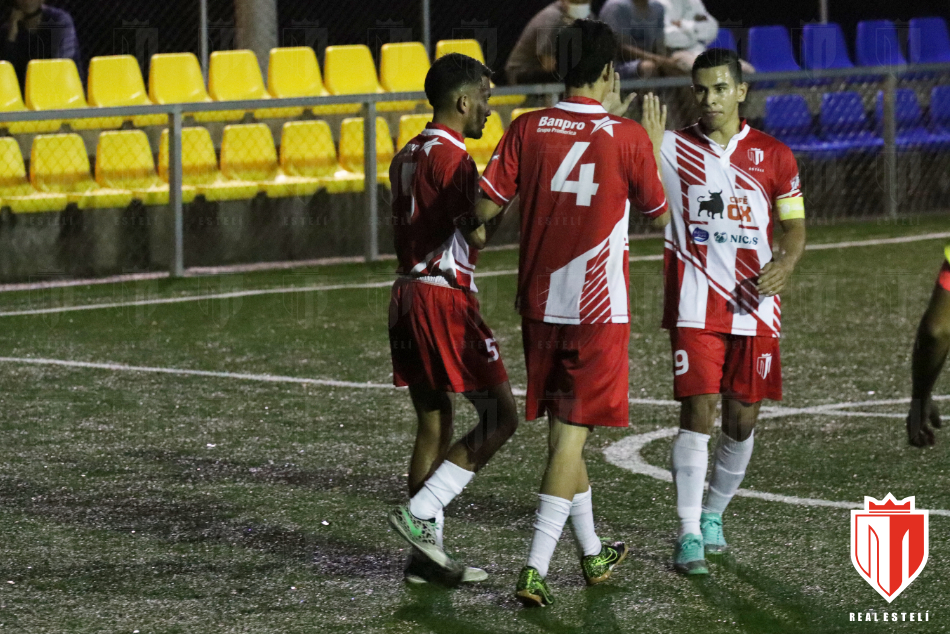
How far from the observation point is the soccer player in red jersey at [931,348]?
12.4 feet

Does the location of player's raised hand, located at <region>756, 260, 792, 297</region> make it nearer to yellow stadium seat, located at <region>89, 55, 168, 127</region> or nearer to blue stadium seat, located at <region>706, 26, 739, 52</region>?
yellow stadium seat, located at <region>89, 55, 168, 127</region>

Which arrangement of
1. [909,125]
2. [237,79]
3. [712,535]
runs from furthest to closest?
[909,125] < [237,79] < [712,535]

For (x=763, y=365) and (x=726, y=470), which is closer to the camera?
(x=763, y=365)

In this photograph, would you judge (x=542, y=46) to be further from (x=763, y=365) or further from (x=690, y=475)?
(x=690, y=475)

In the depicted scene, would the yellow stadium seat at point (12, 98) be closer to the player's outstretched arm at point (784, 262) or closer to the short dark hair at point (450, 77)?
the short dark hair at point (450, 77)

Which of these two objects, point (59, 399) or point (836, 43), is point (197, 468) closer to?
point (59, 399)

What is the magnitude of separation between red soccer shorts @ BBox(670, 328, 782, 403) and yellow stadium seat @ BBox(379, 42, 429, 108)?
366 inches

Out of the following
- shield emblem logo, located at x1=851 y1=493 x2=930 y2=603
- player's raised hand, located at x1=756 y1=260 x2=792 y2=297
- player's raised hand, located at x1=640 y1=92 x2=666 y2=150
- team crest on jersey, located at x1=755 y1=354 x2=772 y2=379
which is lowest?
shield emblem logo, located at x1=851 y1=493 x2=930 y2=603

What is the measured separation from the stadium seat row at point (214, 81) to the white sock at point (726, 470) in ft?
27.1

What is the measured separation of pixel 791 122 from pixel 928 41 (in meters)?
3.19

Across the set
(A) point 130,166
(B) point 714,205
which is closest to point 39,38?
(A) point 130,166

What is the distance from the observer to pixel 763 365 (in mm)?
5273

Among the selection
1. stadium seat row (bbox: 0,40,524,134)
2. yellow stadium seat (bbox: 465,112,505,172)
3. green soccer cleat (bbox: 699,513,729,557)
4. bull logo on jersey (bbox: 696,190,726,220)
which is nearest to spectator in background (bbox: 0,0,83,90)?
stadium seat row (bbox: 0,40,524,134)

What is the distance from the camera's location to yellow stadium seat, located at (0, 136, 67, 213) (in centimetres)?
1198
